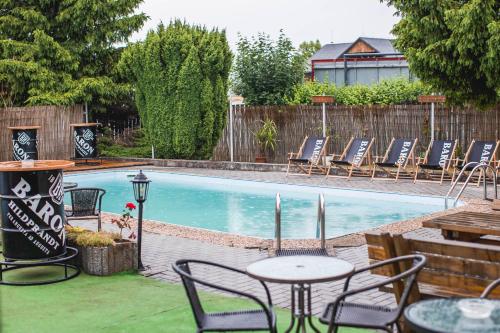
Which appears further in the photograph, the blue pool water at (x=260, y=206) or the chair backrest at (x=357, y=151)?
the chair backrest at (x=357, y=151)

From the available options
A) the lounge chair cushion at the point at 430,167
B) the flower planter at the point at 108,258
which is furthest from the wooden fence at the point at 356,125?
the flower planter at the point at 108,258

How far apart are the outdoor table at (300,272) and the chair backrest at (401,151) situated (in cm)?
1242

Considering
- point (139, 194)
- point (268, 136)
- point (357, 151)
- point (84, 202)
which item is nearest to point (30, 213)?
point (139, 194)

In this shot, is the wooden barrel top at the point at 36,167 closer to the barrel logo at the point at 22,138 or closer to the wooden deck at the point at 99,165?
the barrel logo at the point at 22,138

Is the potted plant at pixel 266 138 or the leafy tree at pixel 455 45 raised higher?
the leafy tree at pixel 455 45

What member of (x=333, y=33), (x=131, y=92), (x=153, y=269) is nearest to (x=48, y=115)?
(x=131, y=92)

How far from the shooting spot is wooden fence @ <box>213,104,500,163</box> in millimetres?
17375

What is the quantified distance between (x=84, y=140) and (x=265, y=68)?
6160 millimetres

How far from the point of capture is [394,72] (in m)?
41.1

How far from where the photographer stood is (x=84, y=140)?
22.5 metres

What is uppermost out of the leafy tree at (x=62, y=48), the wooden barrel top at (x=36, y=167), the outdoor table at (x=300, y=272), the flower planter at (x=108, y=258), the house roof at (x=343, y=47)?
the house roof at (x=343, y=47)

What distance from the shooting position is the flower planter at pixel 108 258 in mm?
7629

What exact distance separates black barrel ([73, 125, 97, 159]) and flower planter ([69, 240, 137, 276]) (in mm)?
14889

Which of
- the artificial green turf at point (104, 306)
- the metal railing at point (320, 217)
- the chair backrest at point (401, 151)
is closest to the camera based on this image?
the artificial green turf at point (104, 306)
